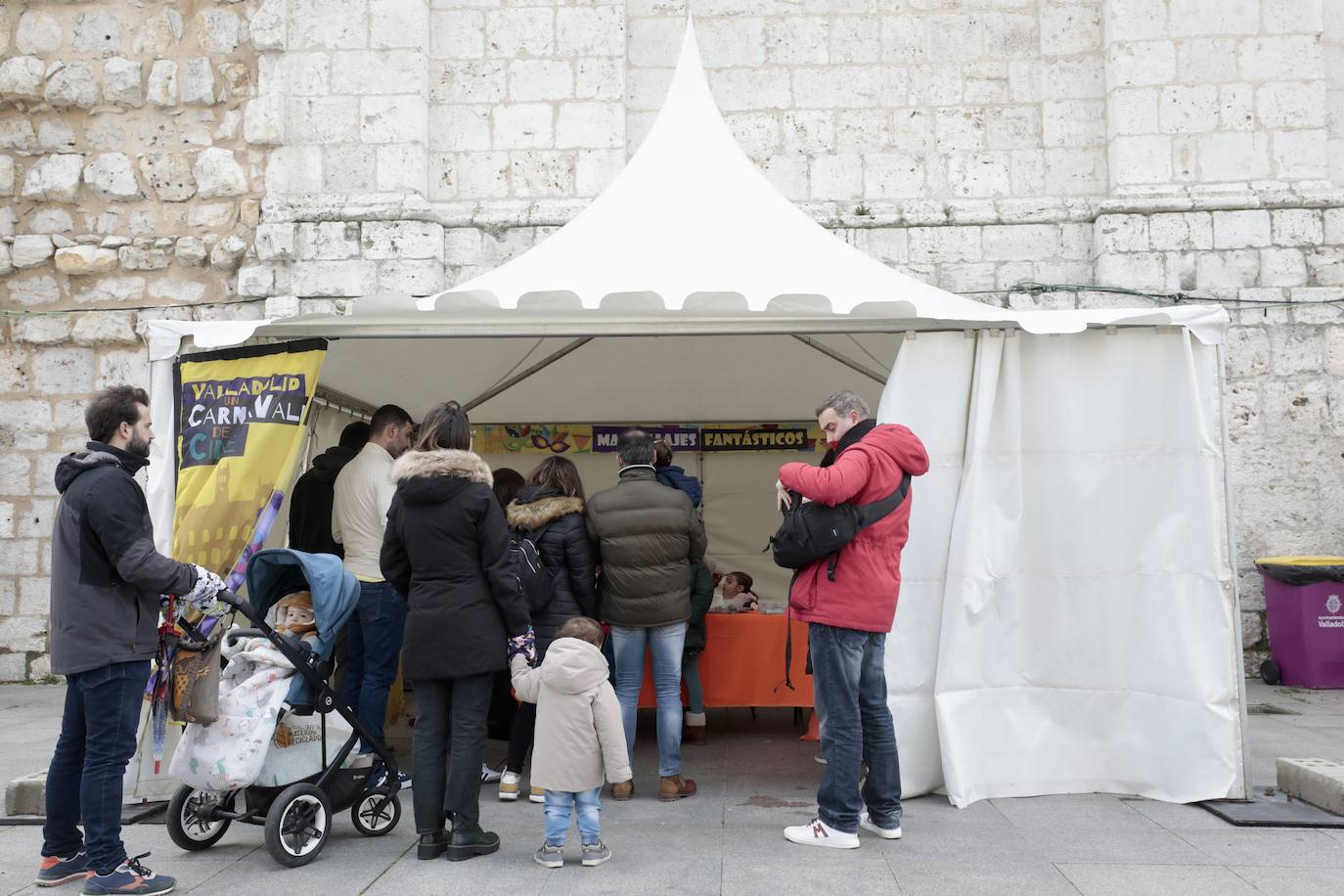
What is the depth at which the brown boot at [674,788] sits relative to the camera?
190 inches

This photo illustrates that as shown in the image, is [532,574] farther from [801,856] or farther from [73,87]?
[73,87]

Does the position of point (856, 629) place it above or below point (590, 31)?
below

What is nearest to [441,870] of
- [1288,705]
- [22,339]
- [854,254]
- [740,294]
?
[740,294]

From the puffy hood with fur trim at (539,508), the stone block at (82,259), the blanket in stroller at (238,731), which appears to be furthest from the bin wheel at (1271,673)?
the stone block at (82,259)

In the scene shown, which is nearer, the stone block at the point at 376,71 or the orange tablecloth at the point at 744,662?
the orange tablecloth at the point at 744,662

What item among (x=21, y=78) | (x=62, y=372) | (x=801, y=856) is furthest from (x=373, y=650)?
(x=21, y=78)

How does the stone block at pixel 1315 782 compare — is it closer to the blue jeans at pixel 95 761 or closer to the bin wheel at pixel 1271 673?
the bin wheel at pixel 1271 673

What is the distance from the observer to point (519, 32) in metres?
9.20

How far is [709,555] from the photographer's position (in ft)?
26.7

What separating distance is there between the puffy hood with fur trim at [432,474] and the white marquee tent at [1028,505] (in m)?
0.89

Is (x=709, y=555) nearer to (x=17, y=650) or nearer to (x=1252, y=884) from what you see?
(x=1252, y=884)

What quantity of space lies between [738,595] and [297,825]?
120 inches

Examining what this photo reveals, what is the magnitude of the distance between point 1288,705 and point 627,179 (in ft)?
18.3

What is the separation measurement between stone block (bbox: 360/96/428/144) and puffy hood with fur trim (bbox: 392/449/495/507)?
5.73 metres
